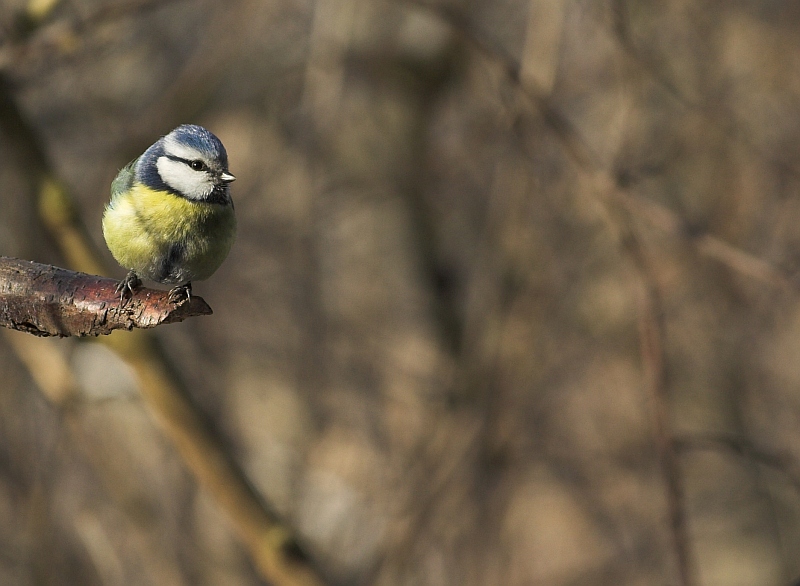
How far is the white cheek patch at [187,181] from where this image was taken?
158cm

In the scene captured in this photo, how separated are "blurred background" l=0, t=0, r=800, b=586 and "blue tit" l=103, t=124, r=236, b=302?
5.03 feet

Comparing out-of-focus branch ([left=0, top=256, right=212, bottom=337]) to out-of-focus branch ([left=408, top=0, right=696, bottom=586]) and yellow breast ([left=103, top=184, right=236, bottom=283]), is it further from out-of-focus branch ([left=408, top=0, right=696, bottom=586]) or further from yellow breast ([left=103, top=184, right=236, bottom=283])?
out-of-focus branch ([left=408, top=0, right=696, bottom=586])

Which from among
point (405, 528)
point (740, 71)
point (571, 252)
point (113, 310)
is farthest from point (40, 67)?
point (740, 71)

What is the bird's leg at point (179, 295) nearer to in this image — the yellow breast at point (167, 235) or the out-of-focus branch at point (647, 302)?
the yellow breast at point (167, 235)

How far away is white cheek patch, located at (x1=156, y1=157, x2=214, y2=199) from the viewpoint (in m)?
1.58

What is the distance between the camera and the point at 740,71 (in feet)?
14.0

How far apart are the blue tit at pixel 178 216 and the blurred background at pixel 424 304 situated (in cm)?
153

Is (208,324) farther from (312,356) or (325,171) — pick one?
(325,171)

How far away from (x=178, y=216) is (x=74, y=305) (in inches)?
11.0

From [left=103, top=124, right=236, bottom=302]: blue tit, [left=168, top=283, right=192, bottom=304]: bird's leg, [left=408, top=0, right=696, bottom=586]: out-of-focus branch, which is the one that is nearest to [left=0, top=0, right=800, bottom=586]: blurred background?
[left=408, top=0, right=696, bottom=586]: out-of-focus branch

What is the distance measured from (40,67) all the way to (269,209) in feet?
6.21

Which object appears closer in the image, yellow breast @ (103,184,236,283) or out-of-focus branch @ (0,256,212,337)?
out-of-focus branch @ (0,256,212,337)

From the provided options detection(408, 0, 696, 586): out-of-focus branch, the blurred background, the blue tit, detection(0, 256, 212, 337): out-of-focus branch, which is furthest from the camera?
the blurred background

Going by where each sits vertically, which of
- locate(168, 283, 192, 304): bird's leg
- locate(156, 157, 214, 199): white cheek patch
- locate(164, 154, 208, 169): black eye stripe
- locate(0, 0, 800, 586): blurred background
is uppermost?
locate(164, 154, 208, 169): black eye stripe
